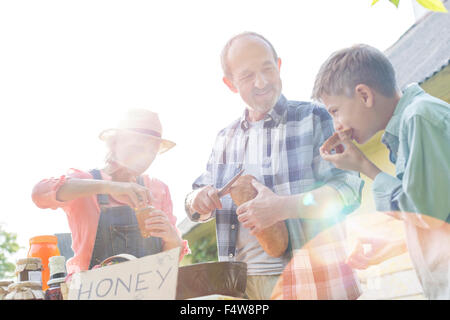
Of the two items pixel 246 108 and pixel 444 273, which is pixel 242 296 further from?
pixel 246 108

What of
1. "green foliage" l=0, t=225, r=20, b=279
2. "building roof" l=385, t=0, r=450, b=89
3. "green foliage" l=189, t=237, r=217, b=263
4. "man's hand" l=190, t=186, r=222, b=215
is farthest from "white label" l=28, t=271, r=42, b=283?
"green foliage" l=0, t=225, r=20, b=279

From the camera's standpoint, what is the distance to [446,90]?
7.44 feet

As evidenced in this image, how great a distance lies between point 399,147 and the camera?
123 centimetres

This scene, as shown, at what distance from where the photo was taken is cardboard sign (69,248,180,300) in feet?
3.39

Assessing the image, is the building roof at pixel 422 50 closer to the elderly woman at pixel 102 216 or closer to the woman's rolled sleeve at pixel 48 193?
the elderly woman at pixel 102 216

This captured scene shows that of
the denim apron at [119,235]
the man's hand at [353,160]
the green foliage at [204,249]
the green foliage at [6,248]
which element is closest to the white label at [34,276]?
the denim apron at [119,235]

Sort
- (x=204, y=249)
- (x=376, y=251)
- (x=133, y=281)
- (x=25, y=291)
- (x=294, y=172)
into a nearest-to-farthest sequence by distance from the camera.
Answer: (x=133, y=281) → (x=25, y=291) → (x=376, y=251) → (x=294, y=172) → (x=204, y=249)

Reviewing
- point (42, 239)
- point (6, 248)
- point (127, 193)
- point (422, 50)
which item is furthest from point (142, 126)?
point (6, 248)

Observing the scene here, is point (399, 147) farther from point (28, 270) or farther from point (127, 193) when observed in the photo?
point (28, 270)

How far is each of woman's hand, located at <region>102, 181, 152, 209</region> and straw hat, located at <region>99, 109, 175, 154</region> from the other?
24cm

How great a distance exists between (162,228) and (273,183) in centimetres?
46

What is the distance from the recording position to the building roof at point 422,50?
2.39 meters
